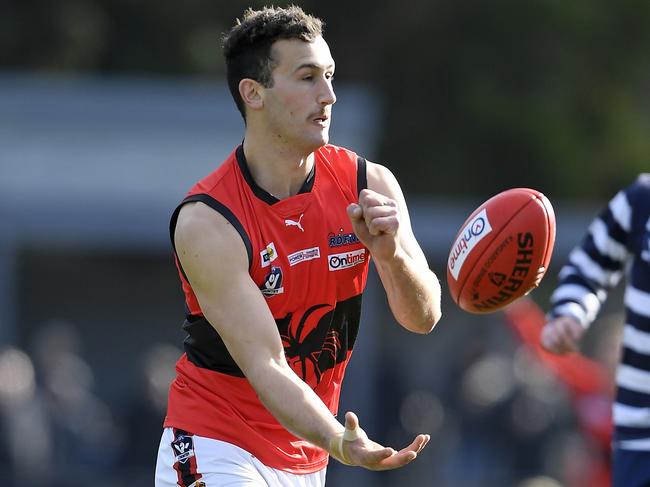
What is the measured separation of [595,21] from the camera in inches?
1072

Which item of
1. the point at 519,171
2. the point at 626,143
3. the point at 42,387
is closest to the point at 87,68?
the point at 519,171

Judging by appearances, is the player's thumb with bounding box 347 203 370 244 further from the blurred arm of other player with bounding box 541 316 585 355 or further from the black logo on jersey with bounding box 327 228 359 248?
the blurred arm of other player with bounding box 541 316 585 355

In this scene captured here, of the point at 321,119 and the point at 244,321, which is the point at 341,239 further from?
the point at 244,321

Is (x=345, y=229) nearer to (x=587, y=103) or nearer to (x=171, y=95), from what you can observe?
(x=171, y=95)

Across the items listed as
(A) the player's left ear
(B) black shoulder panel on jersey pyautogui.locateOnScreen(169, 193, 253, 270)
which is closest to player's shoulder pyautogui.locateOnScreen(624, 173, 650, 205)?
(A) the player's left ear

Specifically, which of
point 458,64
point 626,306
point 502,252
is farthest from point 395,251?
point 458,64

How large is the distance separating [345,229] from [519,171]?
21524 mm

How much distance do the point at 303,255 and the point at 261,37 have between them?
33.4 inches

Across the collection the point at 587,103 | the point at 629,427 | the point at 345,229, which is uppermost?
the point at 587,103

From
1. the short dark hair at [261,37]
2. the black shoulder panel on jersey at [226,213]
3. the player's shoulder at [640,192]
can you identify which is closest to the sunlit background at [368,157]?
the player's shoulder at [640,192]

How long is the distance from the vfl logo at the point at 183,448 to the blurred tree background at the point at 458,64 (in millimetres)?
21083

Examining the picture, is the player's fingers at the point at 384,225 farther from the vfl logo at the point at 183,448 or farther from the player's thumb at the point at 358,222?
the vfl logo at the point at 183,448

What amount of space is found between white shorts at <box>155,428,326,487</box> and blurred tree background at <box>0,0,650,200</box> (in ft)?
69.2

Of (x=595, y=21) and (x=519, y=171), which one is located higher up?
(x=595, y=21)
